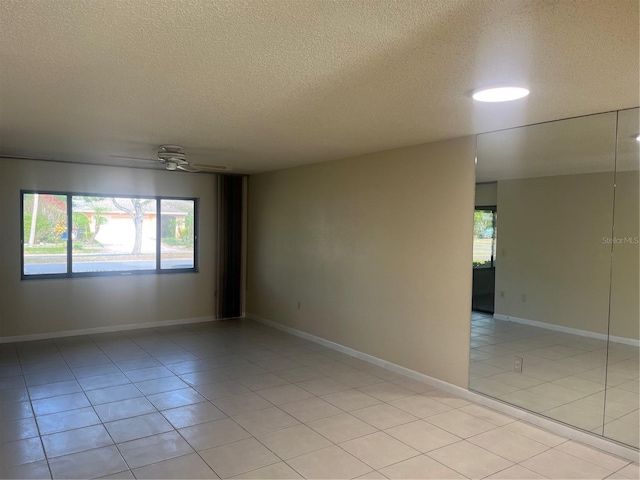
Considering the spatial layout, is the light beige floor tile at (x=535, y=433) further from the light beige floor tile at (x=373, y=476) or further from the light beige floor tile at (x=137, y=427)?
the light beige floor tile at (x=137, y=427)

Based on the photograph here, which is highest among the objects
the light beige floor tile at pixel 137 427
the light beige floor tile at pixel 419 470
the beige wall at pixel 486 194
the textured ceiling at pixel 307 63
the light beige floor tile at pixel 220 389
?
the textured ceiling at pixel 307 63

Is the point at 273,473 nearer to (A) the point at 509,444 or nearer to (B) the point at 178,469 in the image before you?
(B) the point at 178,469

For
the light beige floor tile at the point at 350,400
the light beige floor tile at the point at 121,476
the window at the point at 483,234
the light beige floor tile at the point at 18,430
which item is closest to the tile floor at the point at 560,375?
the window at the point at 483,234

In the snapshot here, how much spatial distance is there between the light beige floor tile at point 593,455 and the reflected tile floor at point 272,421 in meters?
0.01

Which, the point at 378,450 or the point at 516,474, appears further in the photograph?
the point at 378,450

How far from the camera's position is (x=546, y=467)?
2777mm

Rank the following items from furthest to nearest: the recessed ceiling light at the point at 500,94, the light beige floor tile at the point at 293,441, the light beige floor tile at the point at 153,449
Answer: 1. the light beige floor tile at the point at 293,441
2. the light beige floor tile at the point at 153,449
3. the recessed ceiling light at the point at 500,94

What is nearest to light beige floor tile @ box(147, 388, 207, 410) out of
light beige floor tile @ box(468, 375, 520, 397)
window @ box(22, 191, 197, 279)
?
light beige floor tile @ box(468, 375, 520, 397)

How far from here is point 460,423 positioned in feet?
11.2

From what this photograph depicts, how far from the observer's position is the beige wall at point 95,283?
5441 mm

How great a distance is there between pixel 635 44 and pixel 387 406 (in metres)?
2.99

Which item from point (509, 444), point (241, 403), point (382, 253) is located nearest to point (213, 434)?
point (241, 403)

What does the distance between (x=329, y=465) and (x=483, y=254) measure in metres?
2.17

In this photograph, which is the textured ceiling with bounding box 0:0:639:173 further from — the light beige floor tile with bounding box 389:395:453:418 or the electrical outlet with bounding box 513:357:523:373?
the light beige floor tile with bounding box 389:395:453:418
